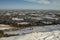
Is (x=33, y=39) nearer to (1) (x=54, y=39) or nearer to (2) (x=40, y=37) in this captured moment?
(2) (x=40, y=37)

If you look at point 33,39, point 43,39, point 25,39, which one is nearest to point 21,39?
point 25,39

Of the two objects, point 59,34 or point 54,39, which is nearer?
point 54,39

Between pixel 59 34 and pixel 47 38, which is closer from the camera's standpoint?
pixel 47 38

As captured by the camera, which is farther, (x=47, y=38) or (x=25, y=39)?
(x=25, y=39)

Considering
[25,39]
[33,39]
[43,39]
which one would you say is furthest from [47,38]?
[25,39]

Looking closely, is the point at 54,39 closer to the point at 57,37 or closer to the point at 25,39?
the point at 57,37

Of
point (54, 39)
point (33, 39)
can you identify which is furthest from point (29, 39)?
point (54, 39)

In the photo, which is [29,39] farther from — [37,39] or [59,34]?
[59,34]
